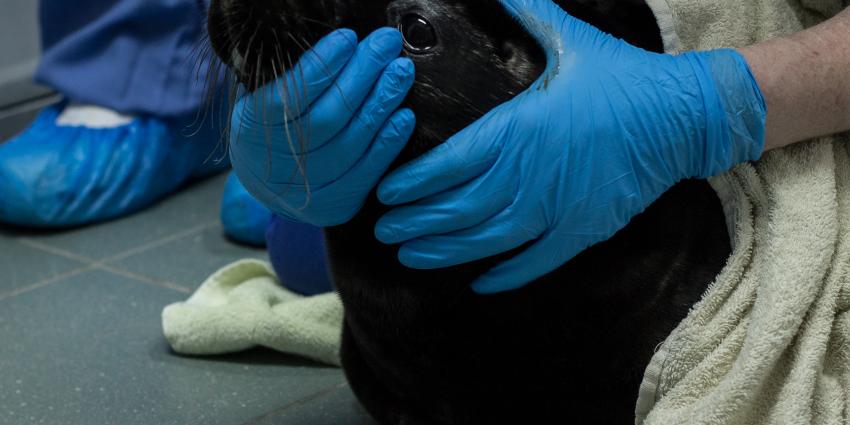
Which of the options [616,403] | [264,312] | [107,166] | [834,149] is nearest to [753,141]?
[834,149]

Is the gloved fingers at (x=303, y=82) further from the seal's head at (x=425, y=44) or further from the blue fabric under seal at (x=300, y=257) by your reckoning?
the blue fabric under seal at (x=300, y=257)

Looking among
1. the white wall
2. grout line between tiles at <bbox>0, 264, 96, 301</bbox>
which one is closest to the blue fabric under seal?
grout line between tiles at <bbox>0, 264, 96, 301</bbox>

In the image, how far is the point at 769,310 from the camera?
835 mm

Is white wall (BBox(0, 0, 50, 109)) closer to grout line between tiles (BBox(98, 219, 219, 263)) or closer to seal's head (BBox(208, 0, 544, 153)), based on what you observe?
grout line between tiles (BBox(98, 219, 219, 263))

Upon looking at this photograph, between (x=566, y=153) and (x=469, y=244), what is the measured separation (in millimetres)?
113

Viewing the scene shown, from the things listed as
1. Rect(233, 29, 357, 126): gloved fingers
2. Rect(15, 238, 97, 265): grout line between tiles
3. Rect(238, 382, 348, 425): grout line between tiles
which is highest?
Rect(233, 29, 357, 126): gloved fingers

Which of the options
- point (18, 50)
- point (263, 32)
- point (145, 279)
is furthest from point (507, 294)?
point (18, 50)

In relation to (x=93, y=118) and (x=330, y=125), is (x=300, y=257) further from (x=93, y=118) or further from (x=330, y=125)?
(x=93, y=118)

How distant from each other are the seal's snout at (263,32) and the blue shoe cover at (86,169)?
1172 millimetres

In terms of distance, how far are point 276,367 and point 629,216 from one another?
2.03 feet

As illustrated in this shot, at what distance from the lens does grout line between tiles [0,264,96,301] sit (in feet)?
5.48

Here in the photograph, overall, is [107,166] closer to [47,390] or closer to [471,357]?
[47,390]

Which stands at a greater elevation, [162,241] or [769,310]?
[769,310]

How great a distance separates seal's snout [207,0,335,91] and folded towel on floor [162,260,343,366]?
539mm
